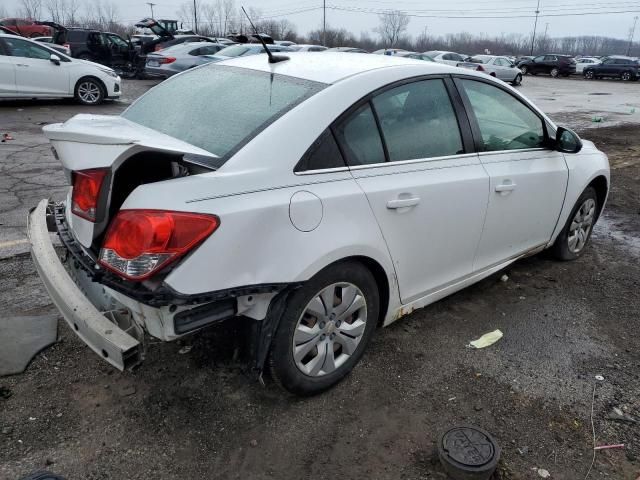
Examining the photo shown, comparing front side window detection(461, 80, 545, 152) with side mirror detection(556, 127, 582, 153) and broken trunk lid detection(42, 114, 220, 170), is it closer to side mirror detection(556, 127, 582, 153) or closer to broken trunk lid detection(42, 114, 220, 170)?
side mirror detection(556, 127, 582, 153)

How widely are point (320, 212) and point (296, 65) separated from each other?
1.11 meters

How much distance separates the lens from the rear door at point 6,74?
11680 millimetres

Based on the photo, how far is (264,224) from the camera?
2268mm

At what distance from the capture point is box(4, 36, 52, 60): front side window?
11.8 meters

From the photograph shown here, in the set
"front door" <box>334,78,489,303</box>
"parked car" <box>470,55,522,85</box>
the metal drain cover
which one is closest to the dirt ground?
the metal drain cover

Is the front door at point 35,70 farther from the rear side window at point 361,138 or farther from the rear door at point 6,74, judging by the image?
the rear side window at point 361,138

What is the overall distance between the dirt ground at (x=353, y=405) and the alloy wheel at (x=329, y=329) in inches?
8.7

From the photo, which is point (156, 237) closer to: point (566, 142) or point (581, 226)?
point (566, 142)

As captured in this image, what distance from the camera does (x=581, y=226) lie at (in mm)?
4629

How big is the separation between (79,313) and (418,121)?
6.72 feet

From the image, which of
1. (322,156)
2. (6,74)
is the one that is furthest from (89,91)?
(322,156)

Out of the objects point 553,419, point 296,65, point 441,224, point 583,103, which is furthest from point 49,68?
point 583,103

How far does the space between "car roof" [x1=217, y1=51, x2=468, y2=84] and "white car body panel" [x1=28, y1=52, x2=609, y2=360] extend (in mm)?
11

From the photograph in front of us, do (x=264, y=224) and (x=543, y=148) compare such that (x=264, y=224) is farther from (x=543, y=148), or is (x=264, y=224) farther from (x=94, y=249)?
(x=543, y=148)
